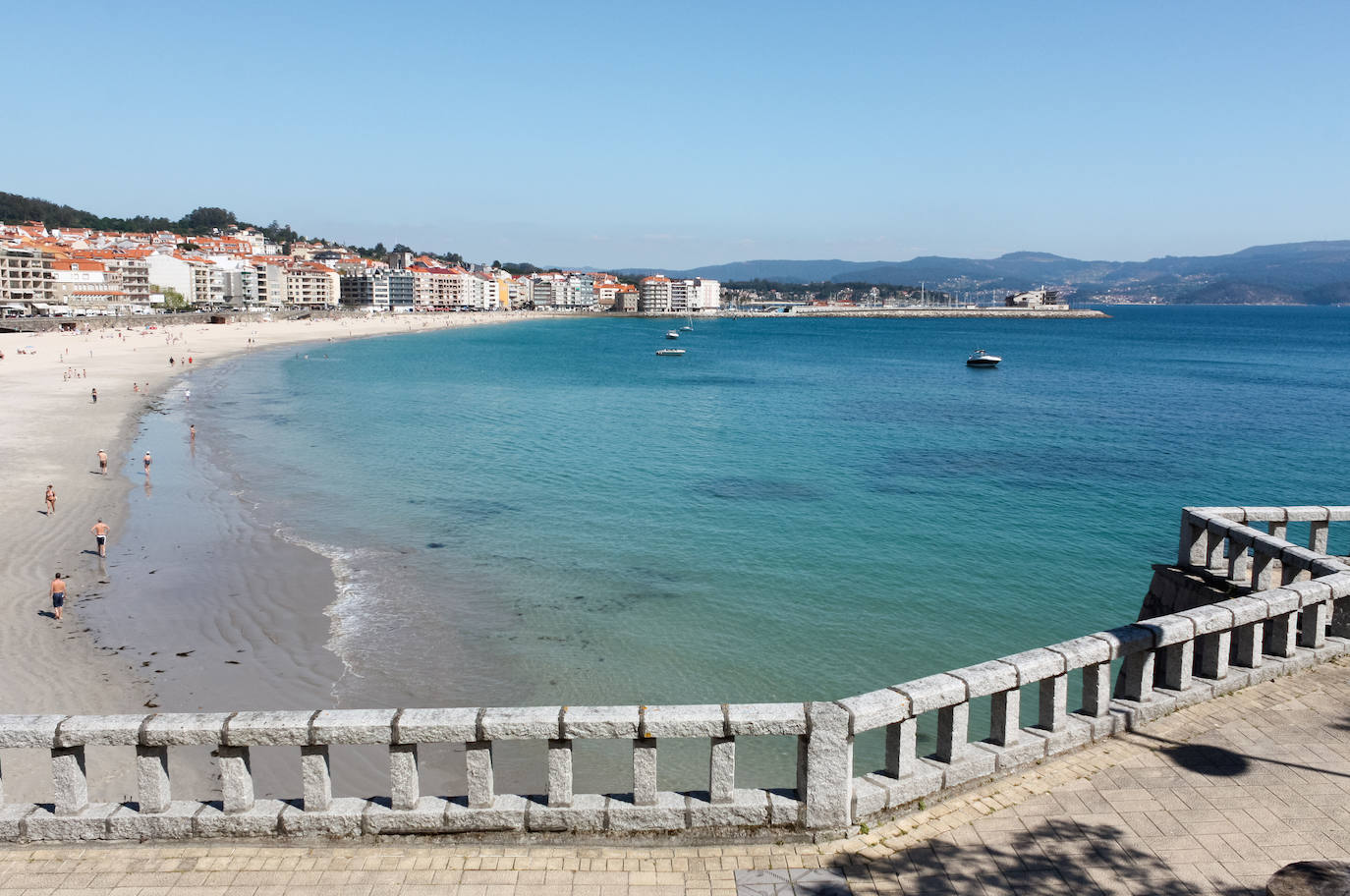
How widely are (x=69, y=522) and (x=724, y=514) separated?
811 inches

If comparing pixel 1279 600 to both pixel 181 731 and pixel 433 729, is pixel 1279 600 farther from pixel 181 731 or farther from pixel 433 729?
pixel 181 731

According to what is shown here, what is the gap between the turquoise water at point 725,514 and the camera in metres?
19.1

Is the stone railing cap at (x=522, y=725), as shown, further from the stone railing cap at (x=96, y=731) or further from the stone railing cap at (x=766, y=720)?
the stone railing cap at (x=96, y=731)

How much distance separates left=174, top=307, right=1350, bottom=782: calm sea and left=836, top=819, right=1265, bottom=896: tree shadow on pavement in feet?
33.5

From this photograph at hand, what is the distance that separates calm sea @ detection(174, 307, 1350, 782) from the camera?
19.1 metres

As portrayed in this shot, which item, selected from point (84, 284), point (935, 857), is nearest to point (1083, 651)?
point (935, 857)

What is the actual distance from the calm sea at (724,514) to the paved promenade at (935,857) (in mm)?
9605

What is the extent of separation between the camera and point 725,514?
1253 inches

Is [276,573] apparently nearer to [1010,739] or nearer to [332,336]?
[1010,739]

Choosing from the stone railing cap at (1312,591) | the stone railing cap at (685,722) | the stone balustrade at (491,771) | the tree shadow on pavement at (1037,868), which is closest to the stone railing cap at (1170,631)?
the stone railing cap at (1312,591)

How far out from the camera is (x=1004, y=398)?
74562 mm

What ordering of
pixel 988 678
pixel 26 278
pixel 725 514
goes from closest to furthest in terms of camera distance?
pixel 988 678 < pixel 725 514 < pixel 26 278

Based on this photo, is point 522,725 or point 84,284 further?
point 84,284

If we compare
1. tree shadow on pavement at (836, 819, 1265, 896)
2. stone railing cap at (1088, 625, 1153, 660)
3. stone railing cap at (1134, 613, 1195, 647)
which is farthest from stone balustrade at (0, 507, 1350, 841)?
stone railing cap at (1134, 613, 1195, 647)
